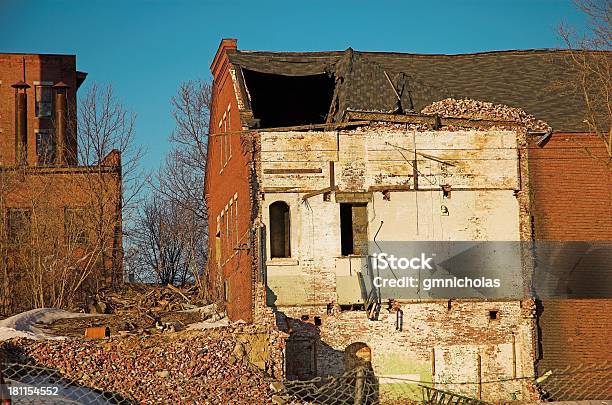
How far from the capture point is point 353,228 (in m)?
28.1

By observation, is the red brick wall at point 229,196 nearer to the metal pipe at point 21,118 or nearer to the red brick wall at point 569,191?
the red brick wall at point 569,191

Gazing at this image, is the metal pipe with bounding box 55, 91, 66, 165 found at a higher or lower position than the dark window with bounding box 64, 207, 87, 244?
higher

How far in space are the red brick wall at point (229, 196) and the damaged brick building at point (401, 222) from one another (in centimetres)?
24

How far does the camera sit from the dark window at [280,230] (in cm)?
2791

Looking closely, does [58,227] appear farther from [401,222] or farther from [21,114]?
[401,222]

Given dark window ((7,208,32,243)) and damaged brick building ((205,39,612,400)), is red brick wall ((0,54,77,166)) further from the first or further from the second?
damaged brick building ((205,39,612,400))

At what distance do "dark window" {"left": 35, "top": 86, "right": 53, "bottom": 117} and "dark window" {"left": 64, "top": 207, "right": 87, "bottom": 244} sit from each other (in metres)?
18.1

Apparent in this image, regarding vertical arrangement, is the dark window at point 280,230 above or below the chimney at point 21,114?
below

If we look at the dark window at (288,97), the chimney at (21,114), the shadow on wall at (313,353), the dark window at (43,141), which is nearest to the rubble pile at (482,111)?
the dark window at (288,97)

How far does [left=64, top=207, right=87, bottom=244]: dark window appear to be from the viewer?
38.1 meters

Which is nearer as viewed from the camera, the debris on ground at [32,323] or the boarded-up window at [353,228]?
the debris on ground at [32,323]

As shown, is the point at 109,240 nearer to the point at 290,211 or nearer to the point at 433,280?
the point at 290,211

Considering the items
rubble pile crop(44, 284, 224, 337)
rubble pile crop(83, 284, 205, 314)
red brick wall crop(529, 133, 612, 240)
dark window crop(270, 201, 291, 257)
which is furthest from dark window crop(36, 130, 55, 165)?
red brick wall crop(529, 133, 612, 240)

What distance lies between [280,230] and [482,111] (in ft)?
24.6
